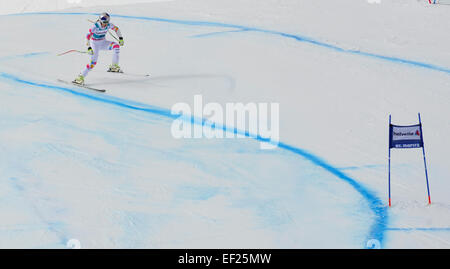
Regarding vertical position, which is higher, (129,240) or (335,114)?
(335,114)

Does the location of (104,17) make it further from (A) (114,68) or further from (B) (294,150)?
(B) (294,150)

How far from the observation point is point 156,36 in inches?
433

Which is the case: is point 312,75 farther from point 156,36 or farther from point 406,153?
point 156,36

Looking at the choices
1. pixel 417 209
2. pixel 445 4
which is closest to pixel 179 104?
pixel 417 209

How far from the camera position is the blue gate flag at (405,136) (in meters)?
5.43

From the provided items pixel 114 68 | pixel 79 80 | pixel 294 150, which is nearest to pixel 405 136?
pixel 294 150

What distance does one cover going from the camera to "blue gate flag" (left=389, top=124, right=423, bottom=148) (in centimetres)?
543

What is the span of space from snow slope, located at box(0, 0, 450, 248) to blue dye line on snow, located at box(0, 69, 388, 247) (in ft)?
0.08

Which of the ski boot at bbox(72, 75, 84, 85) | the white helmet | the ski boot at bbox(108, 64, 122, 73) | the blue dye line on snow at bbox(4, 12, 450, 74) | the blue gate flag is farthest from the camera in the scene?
the blue dye line on snow at bbox(4, 12, 450, 74)

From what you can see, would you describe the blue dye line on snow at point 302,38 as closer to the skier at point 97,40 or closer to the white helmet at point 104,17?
the skier at point 97,40

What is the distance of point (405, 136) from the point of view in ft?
18.0

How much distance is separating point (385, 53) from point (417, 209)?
5264 mm

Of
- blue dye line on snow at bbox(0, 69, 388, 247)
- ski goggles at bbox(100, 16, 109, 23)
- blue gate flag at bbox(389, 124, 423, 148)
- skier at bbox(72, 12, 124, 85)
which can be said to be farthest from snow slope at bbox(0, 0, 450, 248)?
ski goggles at bbox(100, 16, 109, 23)

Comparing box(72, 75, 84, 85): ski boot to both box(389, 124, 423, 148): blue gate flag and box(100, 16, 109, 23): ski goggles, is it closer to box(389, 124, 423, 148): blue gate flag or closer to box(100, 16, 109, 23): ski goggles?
box(100, 16, 109, 23): ski goggles
